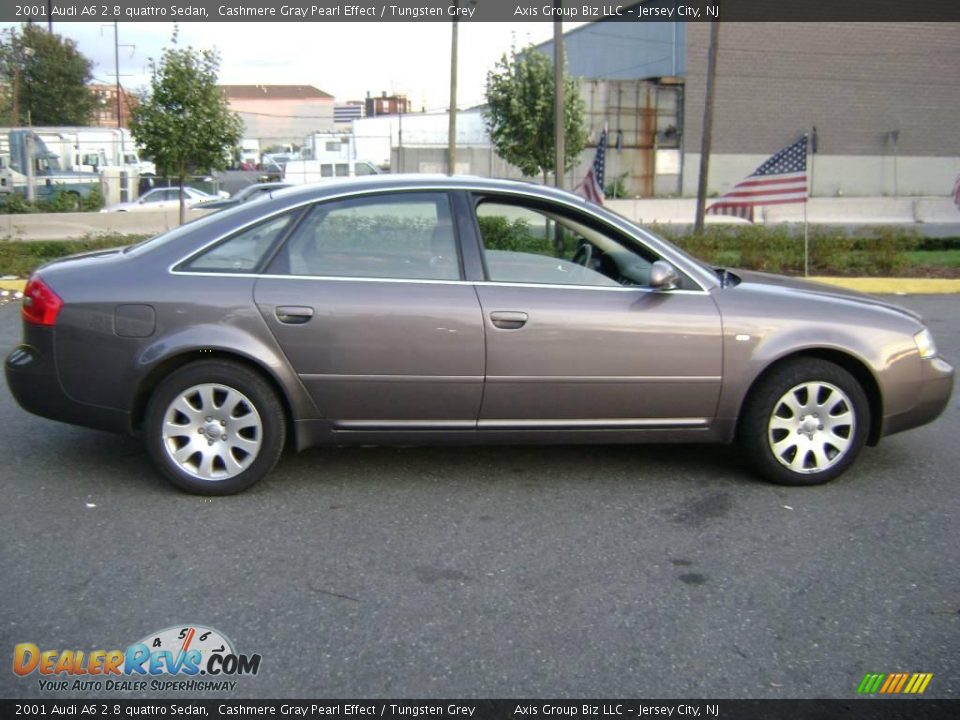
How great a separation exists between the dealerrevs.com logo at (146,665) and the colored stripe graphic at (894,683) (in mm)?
2052

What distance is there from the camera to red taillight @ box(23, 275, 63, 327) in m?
4.62

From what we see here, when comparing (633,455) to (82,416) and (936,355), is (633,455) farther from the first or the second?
(82,416)

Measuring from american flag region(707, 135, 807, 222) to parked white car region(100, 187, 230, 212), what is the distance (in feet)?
56.6

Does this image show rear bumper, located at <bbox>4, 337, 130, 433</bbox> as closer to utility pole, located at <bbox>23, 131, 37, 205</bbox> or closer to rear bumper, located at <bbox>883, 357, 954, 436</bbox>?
rear bumper, located at <bbox>883, 357, 954, 436</bbox>

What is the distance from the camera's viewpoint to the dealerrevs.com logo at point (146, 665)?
121 inches

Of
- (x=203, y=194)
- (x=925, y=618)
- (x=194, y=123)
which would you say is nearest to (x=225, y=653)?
(x=925, y=618)

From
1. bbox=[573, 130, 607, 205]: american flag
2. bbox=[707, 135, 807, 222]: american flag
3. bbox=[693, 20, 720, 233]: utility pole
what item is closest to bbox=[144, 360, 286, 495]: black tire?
bbox=[707, 135, 807, 222]: american flag

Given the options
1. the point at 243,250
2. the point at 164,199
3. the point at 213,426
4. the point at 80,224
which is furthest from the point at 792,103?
the point at 213,426

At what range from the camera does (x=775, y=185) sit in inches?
511

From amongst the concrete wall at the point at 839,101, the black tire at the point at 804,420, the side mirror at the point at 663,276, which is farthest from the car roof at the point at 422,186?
the concrete wall at the point at 839,101

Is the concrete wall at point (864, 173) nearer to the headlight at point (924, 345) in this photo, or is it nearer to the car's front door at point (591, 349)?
the headlight at point (924, 345)

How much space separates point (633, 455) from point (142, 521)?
2732 millimetres

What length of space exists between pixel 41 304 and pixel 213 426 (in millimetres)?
1064

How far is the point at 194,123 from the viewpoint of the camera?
1839 cm
